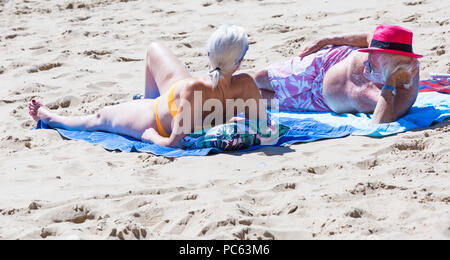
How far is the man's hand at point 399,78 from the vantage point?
178 inches

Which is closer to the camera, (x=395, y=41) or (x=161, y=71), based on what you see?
(x=395, y=41)

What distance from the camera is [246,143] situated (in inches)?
170

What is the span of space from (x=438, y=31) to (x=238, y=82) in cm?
262

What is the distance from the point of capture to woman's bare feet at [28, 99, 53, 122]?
5.05 metres

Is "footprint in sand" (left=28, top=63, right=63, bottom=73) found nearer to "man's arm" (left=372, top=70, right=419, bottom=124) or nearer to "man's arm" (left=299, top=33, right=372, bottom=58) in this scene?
"man's arm" (left=299, top=33, right=372, bottom=58)

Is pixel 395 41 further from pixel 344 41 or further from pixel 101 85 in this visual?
pixel 101 85

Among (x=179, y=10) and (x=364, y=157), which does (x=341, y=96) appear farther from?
(x=179, y=10)

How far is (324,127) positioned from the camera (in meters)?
4.64

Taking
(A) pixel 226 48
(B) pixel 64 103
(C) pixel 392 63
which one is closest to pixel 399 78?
(C) pixel 392 63

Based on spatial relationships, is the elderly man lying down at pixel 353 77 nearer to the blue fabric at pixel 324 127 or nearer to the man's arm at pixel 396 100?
the man's arm at pixel 396 100

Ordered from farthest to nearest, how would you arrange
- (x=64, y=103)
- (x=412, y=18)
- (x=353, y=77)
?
(x=412, y=18) → (x=64, y=103) → (x=353, y=77)

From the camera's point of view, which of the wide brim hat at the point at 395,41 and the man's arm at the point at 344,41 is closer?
the wide brim hat at the point at 395,41

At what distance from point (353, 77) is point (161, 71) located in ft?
4.46

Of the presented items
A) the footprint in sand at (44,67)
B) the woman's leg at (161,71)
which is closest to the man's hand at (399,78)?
the woman's leg at (161,71)
